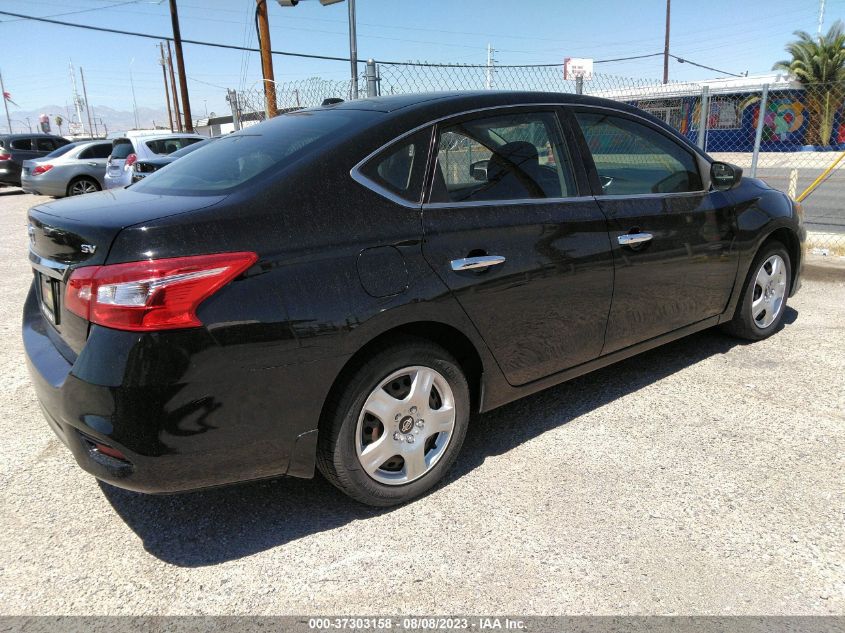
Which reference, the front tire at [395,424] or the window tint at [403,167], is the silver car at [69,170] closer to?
the window tint at [403,167]

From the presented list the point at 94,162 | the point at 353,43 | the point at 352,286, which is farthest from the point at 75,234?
the point at 94,162

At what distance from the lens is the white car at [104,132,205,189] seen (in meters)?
13.8

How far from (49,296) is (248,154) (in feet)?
3.29

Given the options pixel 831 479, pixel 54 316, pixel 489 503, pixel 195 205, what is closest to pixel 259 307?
pixel 195 205

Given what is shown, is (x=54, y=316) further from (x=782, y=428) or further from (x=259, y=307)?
(x=782, y=428)

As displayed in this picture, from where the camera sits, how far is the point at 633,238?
3.46m

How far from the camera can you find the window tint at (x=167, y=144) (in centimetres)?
1468

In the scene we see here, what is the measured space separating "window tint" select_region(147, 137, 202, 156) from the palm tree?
26410 mm

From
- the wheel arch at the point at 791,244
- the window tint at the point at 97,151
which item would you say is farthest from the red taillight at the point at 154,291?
the window tint at the point at 97,151

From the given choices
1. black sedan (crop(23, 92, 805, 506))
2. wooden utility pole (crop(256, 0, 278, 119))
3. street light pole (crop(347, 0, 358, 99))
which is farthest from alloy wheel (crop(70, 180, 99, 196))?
black sedan (crop(23, 92, 805, 506))

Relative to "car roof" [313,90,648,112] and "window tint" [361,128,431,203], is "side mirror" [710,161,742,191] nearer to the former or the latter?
"car roof" [313,90,648,112]

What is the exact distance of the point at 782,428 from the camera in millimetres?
3457

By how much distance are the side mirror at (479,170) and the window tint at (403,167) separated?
304 millimetres

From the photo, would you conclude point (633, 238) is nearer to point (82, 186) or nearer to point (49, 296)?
point (49, 296)
